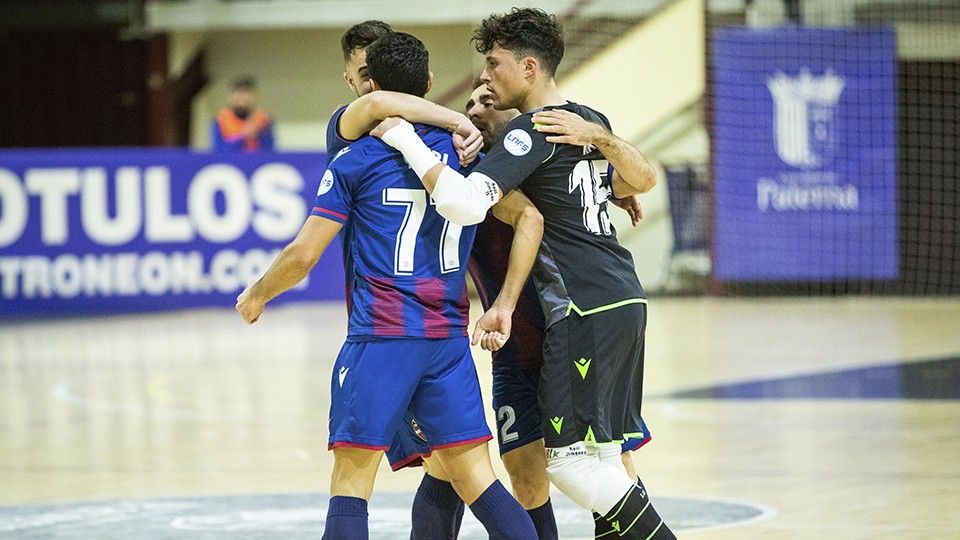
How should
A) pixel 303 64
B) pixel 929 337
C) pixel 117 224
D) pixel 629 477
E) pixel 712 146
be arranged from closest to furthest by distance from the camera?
pixel 629 477, pixel 929 337, pixel 117 224, pixel 712 146, pixel 303 64

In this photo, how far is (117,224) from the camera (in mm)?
15977

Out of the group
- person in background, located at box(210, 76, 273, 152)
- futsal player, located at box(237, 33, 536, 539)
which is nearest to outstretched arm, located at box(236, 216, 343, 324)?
futsal player, located at box(237, 33, 536, 539)

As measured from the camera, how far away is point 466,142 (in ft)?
15.2

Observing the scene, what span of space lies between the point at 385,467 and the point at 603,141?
11.8ft

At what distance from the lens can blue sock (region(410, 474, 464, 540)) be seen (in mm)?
4953

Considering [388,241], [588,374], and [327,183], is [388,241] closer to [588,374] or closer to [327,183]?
[327,183]

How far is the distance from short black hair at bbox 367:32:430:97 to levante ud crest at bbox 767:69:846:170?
12804 millimetres

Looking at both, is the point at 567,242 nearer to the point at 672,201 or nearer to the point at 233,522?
the point at 233,522

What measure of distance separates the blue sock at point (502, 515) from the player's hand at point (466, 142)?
997 mm

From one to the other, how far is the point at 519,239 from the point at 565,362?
1.30 ft

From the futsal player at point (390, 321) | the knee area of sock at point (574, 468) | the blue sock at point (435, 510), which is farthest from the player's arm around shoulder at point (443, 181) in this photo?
the blue sock at point (435, 510)

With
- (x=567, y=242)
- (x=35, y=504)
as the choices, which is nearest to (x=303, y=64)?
(x=35, y=504)

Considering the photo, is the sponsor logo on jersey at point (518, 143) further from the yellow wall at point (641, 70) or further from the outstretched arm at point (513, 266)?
the yellow wall at point (641, 70)

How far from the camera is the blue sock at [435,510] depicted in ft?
16.3
